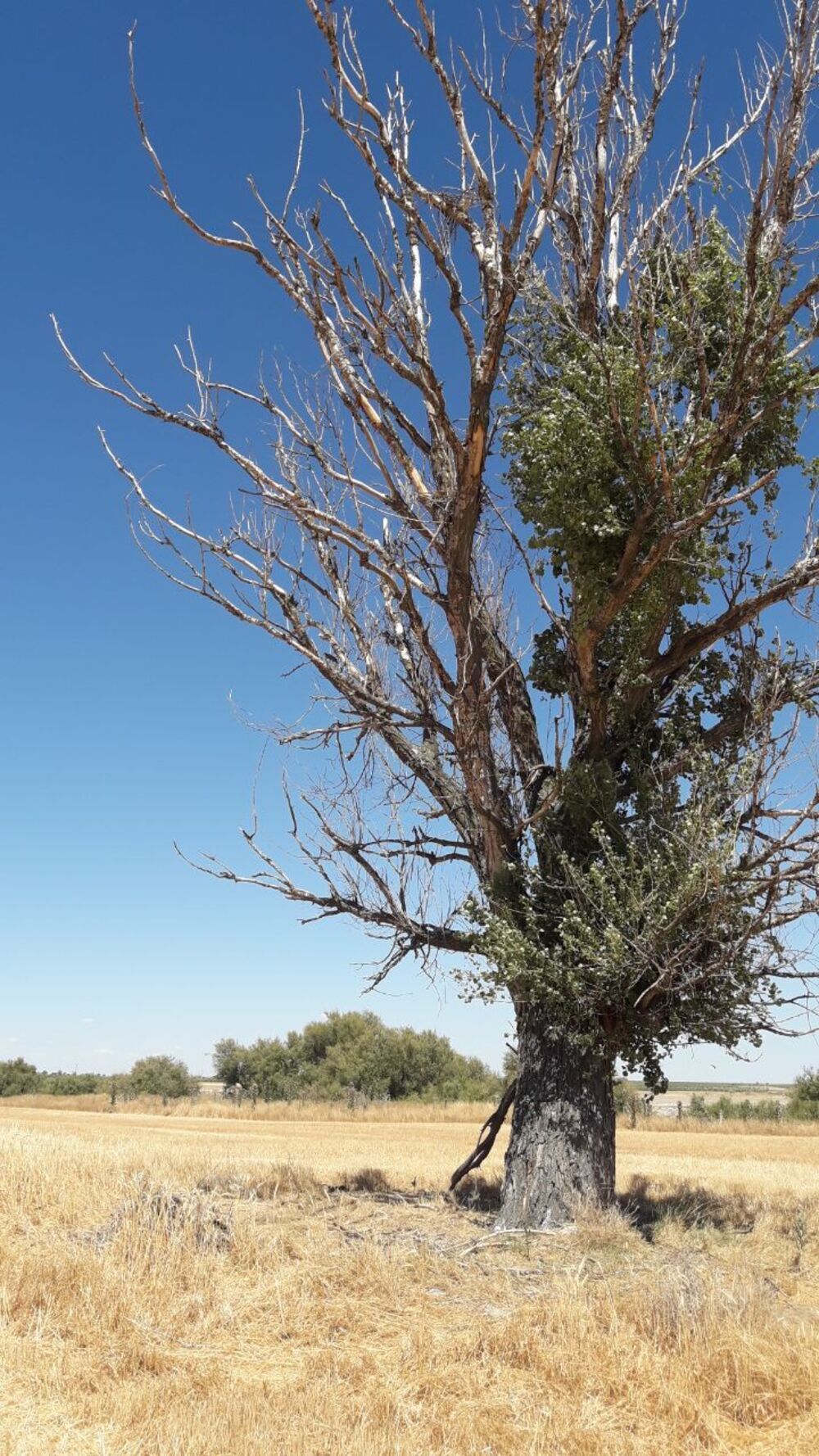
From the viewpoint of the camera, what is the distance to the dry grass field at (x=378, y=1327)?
245 inches

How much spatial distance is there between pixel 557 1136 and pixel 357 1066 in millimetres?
40864

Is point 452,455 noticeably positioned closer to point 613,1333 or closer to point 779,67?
point 779,67

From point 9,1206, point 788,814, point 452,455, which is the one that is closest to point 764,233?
point 452,455

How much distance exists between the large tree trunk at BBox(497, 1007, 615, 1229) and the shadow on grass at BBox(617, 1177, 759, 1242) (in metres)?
0.71

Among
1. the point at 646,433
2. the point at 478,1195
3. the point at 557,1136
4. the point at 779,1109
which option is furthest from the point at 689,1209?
the point at 779,1109

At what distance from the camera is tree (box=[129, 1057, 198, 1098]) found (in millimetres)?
57656

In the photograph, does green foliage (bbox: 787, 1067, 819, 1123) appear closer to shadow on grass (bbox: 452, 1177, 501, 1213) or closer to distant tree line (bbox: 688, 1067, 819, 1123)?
distant tree line (bbox: 688, 1067, 819, 1123)

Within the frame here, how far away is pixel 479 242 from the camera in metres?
12.5

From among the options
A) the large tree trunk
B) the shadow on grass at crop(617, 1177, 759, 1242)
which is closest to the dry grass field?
the shadow on grass at crop(617, 1177, 759, 1242)

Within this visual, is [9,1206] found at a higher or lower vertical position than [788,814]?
lower

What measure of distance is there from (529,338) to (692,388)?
2.07 m

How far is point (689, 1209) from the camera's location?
A: 14039 mm

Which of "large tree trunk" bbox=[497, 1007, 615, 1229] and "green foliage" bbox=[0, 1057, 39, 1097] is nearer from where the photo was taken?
"large tree trunk" bbox=[497, 1007, 615, 1229]

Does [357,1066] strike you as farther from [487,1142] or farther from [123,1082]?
[487,1142]
